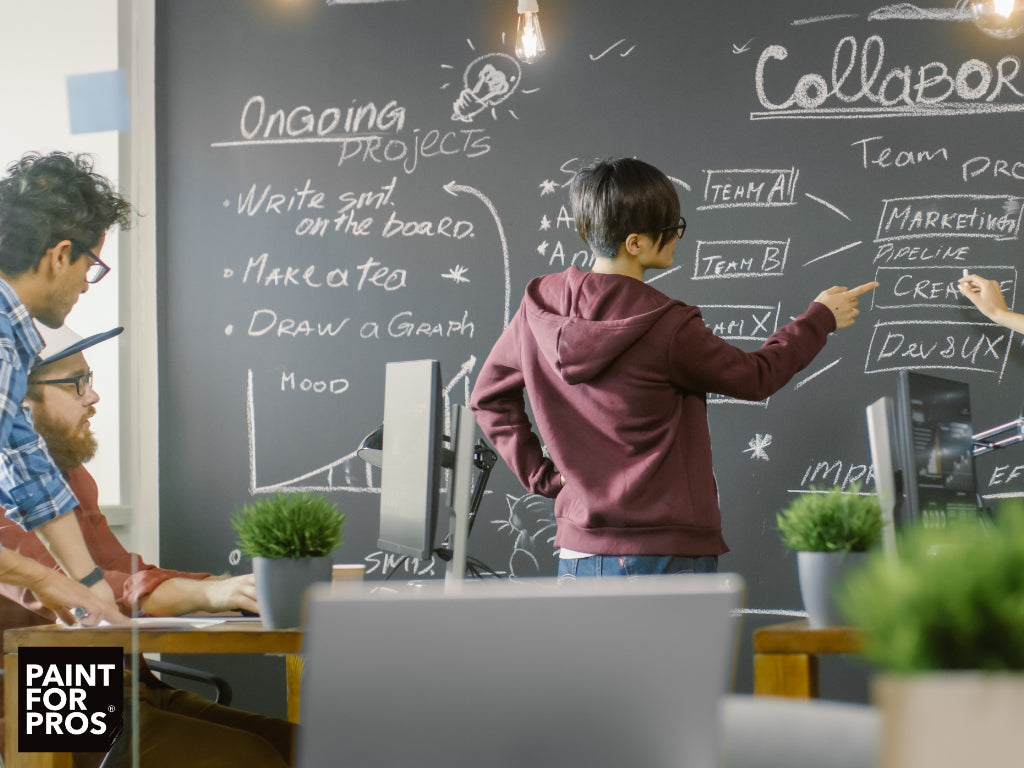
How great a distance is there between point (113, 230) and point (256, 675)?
2280 millimetres

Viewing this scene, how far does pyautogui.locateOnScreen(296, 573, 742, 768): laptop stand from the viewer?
654mm

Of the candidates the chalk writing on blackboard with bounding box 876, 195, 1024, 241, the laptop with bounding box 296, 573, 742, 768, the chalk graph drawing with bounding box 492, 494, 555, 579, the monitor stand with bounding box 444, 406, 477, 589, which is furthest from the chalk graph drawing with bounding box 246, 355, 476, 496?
the laptop with bounding box 296, 573, 742, 768

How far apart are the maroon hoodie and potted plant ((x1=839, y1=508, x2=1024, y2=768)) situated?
149 cm

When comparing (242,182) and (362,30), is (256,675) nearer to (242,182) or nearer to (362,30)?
(242,182)

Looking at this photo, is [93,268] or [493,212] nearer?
[93,268]

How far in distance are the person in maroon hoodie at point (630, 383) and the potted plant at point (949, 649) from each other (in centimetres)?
149

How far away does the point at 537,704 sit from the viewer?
0.67 meters

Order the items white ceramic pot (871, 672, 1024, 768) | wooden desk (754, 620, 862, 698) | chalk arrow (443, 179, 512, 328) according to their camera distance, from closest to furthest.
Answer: white ceramic pot (871, 672, 1024, 768), wooden desk (754, 620, 862, 698), chalk arrow (443, 179, 512, 328)

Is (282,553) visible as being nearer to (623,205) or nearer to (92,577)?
(92,577)

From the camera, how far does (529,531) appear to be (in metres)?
3.50

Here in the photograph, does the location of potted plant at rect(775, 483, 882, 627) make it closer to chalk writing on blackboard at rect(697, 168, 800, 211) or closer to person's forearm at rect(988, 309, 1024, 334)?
person's forearm at rect(988, 309, 1024, 334)

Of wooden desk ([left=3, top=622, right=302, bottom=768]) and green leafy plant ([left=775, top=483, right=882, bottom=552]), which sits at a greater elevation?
green leafy plant ([left=775, top=483, right=882, bottom=552])

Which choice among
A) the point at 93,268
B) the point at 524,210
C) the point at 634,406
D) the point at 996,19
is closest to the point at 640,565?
the point at 634,406

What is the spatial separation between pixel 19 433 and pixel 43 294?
20 centimetres
